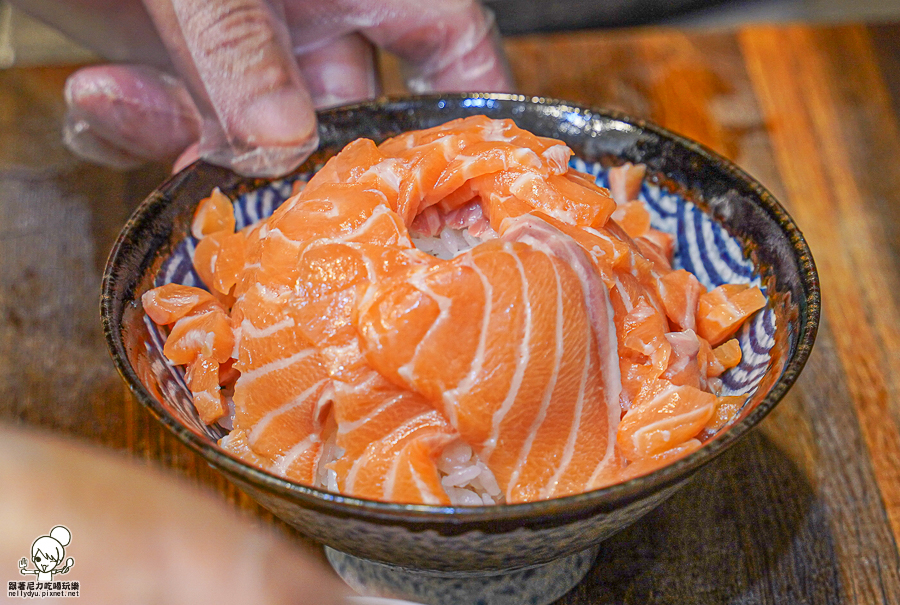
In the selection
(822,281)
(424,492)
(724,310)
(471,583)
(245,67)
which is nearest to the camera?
(424,492)

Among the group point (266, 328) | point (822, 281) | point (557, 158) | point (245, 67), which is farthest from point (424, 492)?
point (822, 281)

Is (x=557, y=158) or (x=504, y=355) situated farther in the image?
(x=557, y=158)

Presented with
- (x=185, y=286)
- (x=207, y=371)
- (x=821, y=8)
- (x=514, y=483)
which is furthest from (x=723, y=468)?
(x=821, y=8)

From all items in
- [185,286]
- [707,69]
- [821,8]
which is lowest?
[185,286]

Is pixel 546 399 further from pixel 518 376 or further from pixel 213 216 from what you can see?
pixel 213 216

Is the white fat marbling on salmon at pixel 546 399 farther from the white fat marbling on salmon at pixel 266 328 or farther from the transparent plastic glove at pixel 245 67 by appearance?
the transparent plastic glove at pixel 245 67

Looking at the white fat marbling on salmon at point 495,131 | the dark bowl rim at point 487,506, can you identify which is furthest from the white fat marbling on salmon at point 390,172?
the dark bowl rim at point 487,506

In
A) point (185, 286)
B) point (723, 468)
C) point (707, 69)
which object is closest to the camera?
point (185, 286)

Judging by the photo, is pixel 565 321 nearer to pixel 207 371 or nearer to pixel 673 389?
pixel 673 389

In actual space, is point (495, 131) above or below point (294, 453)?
above
